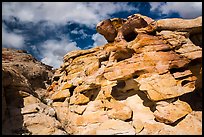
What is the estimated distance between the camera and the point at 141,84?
26719 millimetres

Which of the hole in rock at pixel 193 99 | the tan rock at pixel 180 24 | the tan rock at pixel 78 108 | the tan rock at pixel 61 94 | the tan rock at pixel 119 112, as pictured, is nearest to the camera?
the hole in rock at pixel 193 99

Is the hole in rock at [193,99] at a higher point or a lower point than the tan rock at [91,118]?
higher

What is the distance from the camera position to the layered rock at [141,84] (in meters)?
24.8

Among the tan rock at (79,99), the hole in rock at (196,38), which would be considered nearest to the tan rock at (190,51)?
the hole in rock at (196,38)

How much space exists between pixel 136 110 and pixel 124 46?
8047mm

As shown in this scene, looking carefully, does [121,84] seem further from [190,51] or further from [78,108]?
[190,51]

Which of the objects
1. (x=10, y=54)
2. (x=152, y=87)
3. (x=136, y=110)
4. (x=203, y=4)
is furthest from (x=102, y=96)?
(x=10, y=54)

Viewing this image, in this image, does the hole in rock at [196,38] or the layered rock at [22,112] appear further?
the hole in rock at [196,38]

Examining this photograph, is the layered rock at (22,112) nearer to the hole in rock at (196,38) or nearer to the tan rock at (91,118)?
the tan rock at (91,118)

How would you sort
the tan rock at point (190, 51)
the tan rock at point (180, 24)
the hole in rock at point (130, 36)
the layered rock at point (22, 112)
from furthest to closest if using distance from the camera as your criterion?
the hole in rock at point (130, 36) < the tan rock at point (180, 24) < the tan rock at point (190, 51) < the layered rock at point (22, 112)

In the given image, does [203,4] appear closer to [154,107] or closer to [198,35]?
[198,35]

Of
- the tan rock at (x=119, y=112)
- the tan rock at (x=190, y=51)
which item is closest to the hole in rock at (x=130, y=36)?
the tan rock at (x=190, y=51)

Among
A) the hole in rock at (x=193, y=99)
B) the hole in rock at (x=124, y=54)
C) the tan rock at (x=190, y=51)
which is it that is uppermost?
the hole in rock at (x=124, y=54)

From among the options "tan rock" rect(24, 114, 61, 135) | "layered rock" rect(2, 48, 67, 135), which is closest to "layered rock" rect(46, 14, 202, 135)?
"tan rock" rect(24, 114, 61, 135)
